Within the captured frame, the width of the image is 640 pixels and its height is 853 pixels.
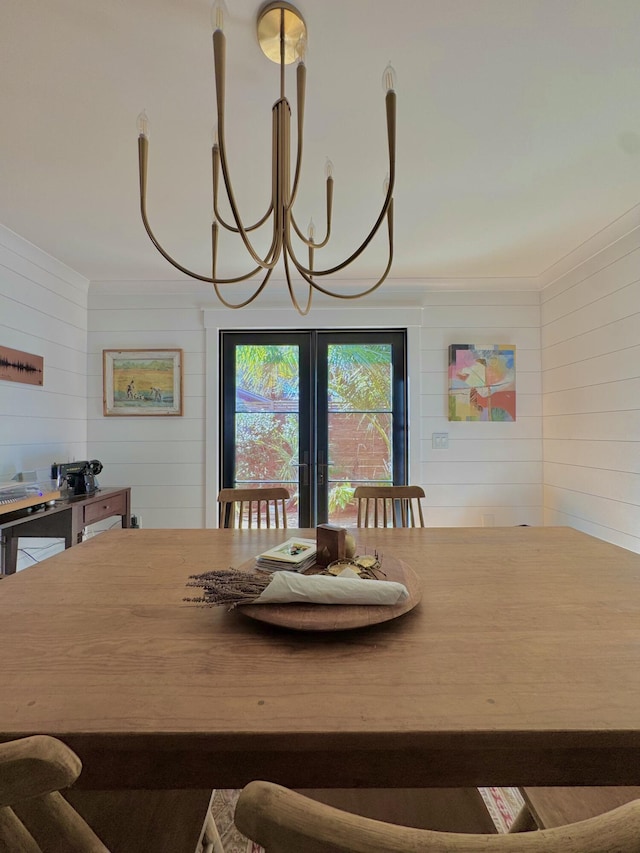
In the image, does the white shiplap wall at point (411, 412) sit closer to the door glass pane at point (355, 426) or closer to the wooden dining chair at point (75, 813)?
the door glass pane at point (355, 426)

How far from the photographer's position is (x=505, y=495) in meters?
3.21

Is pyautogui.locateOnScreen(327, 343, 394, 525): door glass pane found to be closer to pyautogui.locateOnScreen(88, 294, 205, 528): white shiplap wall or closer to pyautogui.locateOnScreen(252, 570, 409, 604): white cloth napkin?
pyautogui.locateOnScreen(88, 294, 205, 528): white shiplap wall

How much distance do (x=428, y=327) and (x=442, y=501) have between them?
4.64ft

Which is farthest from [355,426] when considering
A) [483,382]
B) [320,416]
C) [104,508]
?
[104,508]

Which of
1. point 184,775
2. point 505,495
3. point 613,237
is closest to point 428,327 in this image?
point 613,237

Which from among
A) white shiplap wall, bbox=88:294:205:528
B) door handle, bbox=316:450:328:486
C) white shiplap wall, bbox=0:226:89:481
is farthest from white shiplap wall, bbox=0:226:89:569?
door handle, bbox=316:450:328:486

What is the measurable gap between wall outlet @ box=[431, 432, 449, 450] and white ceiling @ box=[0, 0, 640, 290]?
56.8 inches

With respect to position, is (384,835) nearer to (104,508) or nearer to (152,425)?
(104,508)

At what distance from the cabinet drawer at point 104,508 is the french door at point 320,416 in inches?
30.6

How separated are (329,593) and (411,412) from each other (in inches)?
96.4

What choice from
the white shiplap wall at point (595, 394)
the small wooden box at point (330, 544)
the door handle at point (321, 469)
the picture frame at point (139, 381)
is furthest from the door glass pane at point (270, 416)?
the small wooden box at point (330, 544)

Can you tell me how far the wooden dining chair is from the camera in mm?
401

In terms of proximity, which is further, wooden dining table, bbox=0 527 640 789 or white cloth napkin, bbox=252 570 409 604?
white cloth napkin, bbox=252 570 409 604

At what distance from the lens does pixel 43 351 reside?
276 cm
